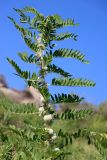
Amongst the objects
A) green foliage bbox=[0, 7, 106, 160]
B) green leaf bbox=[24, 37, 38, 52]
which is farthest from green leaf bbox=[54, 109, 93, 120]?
green leaf bbox=[24, 37, 38, 52]

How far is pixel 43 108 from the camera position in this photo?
4.34 m

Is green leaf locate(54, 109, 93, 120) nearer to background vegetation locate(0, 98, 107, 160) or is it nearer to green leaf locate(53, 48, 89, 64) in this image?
background vegetation locate(0, 98, 107, 160)

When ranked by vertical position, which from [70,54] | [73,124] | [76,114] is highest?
[73,124]

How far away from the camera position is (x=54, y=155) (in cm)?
406

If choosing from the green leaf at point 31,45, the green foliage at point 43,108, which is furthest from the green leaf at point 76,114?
the green leaf at point 31,45

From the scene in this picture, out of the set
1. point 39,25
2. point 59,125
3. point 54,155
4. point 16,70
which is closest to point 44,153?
point 54,155

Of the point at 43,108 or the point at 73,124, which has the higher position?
the point at 73,124

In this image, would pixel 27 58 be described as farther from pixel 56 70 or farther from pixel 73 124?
pixel 73 124

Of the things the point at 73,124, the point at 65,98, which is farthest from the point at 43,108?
the point at 73,124

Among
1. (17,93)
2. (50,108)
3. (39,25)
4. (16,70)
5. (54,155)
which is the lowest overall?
(54,155)

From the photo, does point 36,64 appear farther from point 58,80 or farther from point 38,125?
point 38,125

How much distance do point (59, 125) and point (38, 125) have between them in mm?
14920

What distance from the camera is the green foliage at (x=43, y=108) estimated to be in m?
4.21

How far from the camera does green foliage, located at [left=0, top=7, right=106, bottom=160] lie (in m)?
4.21
